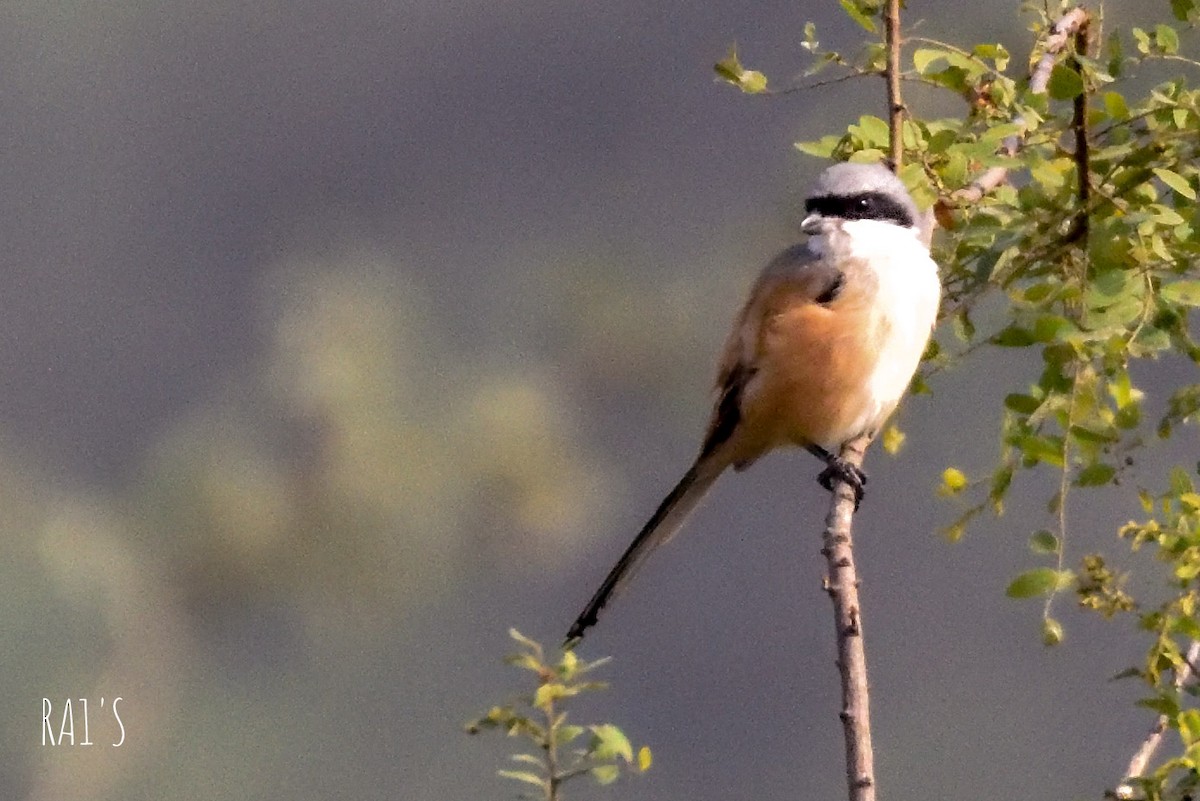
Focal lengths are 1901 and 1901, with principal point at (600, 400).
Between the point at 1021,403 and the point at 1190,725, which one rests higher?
the point at 1021,403

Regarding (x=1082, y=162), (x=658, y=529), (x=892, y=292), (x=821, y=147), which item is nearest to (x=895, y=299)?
(x=892, y=292)

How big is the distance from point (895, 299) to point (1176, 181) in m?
0.76

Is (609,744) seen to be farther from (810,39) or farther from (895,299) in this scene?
(895,299)

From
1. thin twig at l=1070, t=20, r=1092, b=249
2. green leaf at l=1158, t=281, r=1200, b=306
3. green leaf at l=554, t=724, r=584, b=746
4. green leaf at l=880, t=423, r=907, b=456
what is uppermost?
green leaf at l=880, t=423, r=907, b=456

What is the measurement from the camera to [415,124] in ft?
47.2

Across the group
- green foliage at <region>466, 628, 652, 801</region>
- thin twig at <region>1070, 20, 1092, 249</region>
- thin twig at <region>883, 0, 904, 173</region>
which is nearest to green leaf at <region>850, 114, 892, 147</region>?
thin twig at <region>883, 0, 904, 173</region>

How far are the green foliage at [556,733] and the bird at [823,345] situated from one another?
2.41 feet

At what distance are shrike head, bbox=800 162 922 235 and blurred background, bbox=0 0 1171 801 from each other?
0.18 metres

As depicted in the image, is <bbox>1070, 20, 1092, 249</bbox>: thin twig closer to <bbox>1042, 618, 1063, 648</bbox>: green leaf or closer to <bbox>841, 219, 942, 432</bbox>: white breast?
<bbox>1042, 618, 1063, 648</bbox>: green leaf

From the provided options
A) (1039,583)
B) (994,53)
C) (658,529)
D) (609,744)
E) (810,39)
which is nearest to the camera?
(609,744)

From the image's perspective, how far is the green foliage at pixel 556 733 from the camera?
1.16 metres

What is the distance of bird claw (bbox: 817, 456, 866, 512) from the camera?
1924 millimetres

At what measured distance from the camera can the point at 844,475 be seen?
1.91 m

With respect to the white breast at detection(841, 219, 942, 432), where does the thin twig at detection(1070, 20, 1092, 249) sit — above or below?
below
